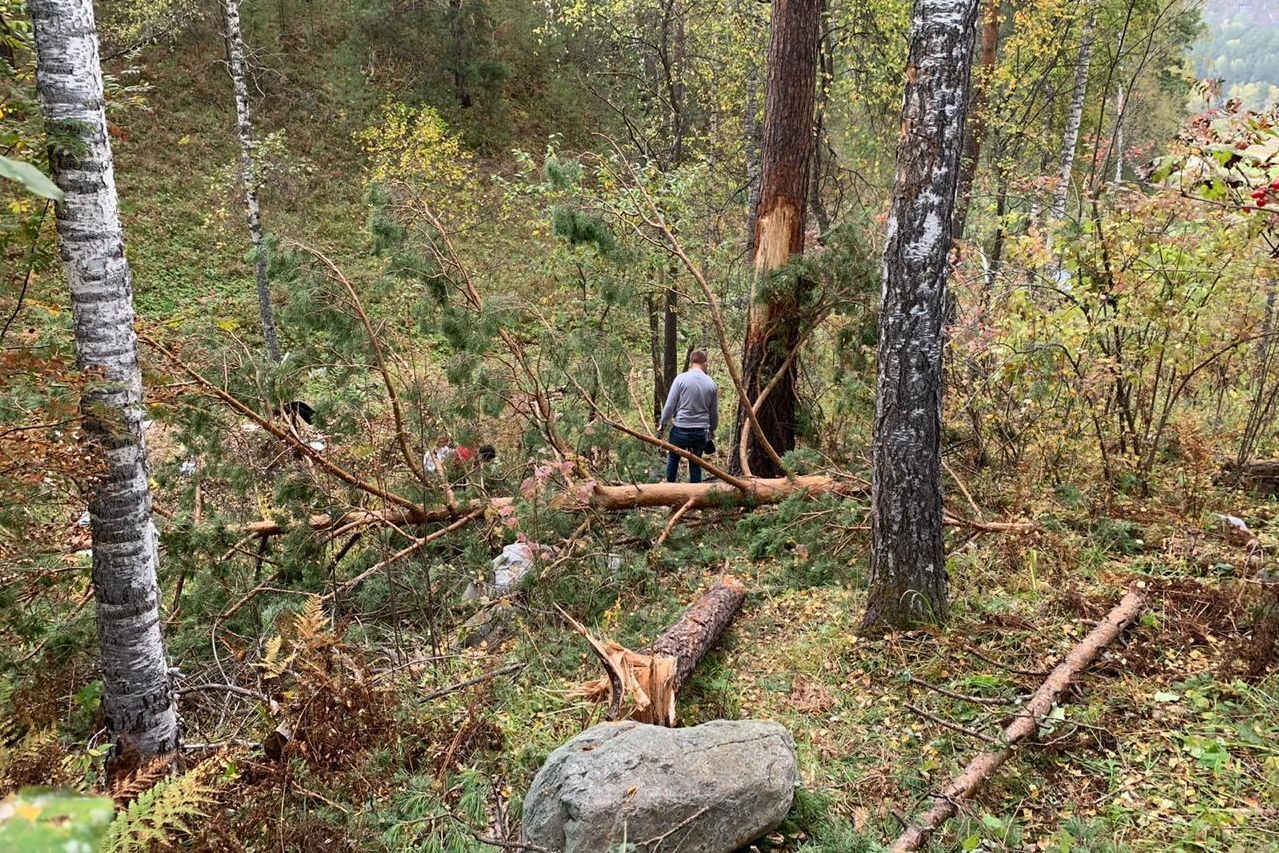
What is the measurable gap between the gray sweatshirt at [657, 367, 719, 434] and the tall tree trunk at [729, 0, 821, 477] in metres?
Result: 0.39

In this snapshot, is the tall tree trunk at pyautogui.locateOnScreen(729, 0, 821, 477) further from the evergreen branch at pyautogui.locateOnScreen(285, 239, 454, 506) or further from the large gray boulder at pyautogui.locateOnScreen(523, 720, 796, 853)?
the large gray boulder at pyautogui.locateOnScreen(523, 720, 796, 853)

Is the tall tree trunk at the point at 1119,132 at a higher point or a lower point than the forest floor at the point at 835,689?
higher

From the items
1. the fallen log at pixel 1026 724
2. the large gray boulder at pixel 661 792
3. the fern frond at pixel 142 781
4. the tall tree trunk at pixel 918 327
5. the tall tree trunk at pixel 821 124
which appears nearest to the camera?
the fern frond at pixel 142 781

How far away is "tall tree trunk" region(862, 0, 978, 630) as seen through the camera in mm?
3963

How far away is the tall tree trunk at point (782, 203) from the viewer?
7426 mm

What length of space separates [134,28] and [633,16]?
10290 millimetres

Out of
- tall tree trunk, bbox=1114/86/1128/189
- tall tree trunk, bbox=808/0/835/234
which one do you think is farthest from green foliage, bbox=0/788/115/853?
tall tree trunk, bbox=808/0/835/234

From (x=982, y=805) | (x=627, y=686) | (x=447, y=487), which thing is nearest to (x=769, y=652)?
(x=627, y=686)

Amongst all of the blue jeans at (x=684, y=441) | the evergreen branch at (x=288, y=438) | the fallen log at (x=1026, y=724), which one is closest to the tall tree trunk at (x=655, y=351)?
the blue jeans at (x=684, y=441)

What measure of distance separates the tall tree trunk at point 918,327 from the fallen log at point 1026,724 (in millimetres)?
795

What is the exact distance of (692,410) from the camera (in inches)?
323

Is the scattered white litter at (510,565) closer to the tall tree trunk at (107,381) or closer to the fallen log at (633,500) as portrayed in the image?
the fallen log at (633,500)

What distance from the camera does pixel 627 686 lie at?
4148mm

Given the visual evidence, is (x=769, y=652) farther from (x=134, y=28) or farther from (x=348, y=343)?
(x=134, y=28)
